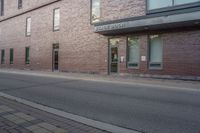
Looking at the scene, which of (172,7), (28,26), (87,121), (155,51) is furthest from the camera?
(28,26)

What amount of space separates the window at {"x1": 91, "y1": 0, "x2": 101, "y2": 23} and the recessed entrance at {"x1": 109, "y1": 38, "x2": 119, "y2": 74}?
273 centimetres

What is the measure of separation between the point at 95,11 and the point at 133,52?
5819 millimetres

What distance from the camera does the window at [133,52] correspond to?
20047 millimetres

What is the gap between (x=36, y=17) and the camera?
105 ft

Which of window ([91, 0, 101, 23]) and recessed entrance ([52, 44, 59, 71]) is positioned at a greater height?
window ([91, 0, 101, 23])

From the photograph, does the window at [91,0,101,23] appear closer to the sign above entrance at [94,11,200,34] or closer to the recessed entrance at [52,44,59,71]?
the sign above entrance at [94,11,200,34]

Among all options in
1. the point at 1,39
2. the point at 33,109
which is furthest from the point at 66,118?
the point at 1,39

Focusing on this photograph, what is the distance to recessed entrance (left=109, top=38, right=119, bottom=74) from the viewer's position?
70.7ft

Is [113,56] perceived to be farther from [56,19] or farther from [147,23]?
[56,19]

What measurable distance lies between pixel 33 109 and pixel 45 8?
24104 millimetres

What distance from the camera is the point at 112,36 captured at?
71.5 ft

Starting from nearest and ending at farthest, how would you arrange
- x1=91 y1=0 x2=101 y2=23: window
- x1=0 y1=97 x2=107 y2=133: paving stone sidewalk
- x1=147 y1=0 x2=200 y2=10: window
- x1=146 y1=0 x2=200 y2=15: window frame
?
x1=0 y1=97 x2=107 y2=133: paving stone sidewalk → x1=146 y1=0 x2=200 y2=15: window frame → x1=147 y1=0 x2=200 y2=10: window → x1=91 y1=0 x2=101 y2=23: window

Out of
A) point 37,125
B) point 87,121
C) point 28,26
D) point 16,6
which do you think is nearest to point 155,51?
point 87,121

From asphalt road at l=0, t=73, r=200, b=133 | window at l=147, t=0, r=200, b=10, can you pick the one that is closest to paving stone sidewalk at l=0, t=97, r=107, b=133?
asphalt road at l=0, t=73, r=200, b=133
